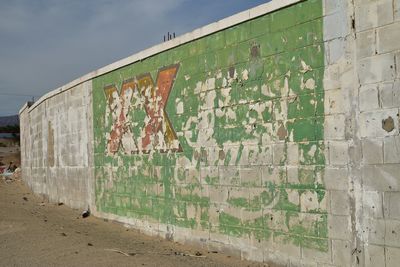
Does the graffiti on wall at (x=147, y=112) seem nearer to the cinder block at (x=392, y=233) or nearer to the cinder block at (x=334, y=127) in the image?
the cinder block at (x=334, y=127)

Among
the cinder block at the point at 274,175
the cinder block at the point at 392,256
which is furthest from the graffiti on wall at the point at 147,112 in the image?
the cinder block at the point at 392,256

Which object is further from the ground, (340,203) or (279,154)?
(279,154)

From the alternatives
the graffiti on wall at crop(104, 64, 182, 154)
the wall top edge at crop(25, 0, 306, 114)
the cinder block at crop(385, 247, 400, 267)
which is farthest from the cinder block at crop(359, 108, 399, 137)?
the graffiti on wall at crop(104, 64, 182, 154)

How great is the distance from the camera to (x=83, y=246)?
28.0 ft

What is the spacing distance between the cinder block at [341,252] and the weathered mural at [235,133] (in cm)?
17

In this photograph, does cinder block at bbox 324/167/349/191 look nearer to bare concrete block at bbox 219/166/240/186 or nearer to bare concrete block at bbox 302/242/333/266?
bare concrete block at bbox 302/242/333/266

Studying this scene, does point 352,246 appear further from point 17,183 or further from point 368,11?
point 17,183

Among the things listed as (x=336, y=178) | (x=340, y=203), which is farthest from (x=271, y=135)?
(x=340, y=203)

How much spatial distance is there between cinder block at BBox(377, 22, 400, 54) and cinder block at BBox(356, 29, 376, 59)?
0.23ft

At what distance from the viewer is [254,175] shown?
268 inches

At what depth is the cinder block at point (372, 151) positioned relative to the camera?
16.6 feet

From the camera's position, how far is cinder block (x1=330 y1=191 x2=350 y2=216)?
214 inches

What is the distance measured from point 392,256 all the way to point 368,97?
1.60 metres

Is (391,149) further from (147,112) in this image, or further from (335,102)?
(147,112)
